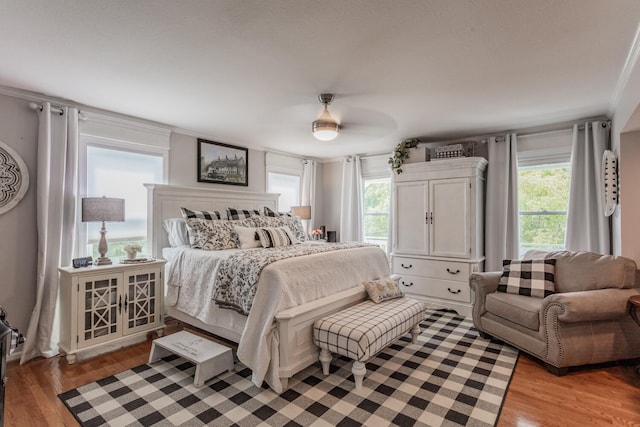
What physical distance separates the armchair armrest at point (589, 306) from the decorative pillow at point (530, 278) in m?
0.45

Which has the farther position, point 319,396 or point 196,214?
point 196,214

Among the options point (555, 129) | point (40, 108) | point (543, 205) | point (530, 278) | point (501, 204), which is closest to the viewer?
point (40, 108)

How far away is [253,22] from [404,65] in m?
1.13

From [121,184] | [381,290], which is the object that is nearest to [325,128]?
[381,290]

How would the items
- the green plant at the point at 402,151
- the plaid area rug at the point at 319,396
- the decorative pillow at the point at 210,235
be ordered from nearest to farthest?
the plaid area rug at the point at 319,396, the decorative pillow at the point at 210,235, the green plant at the point at 402,151

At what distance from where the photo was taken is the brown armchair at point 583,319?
2477mm

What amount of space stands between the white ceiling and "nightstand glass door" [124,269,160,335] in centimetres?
171

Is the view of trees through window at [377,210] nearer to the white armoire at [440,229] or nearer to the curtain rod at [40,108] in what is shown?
the white armoire at [440,229]

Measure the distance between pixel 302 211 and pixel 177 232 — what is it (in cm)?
210

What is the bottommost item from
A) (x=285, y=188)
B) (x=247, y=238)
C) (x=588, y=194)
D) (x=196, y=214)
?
(x=247, y=238)

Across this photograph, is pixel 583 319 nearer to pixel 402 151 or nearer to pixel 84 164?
pixel 402 151

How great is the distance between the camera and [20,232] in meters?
2.91

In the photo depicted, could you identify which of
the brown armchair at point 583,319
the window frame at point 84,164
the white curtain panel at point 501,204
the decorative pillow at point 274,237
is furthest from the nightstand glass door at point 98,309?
the white curtain panel at point 501,204

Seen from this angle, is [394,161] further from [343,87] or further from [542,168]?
[343,87]
